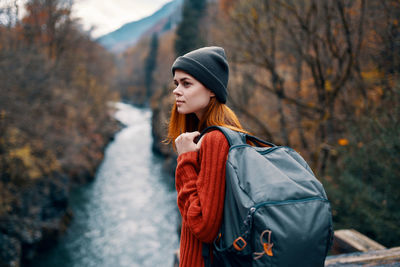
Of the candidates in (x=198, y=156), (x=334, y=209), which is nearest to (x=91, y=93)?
(x=334, y=209)

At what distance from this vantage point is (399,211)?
329 cm

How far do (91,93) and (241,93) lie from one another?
710 inches

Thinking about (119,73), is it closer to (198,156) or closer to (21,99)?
(21,99)

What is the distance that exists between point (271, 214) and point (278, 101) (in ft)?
24.5

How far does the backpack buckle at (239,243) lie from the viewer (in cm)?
118

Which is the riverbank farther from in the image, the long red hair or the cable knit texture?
the cable knit texture

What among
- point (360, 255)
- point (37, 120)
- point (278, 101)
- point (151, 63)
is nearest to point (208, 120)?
point (360, 255)

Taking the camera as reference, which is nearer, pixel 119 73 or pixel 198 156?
pixel 198 156

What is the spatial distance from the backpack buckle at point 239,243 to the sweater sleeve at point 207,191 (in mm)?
140

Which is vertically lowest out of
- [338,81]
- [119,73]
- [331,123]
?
[119,73]

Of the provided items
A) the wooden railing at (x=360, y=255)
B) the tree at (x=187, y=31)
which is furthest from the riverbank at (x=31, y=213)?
the tree at (x=187, y=31)

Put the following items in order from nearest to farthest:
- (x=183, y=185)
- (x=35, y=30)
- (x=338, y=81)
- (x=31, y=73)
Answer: (x=183, y=185)
(x=338, y=81)
(x=31, y=73)
(x=35, y=30)

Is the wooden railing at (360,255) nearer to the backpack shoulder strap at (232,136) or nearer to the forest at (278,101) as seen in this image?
the forest at (278,101)

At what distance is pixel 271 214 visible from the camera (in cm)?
114
